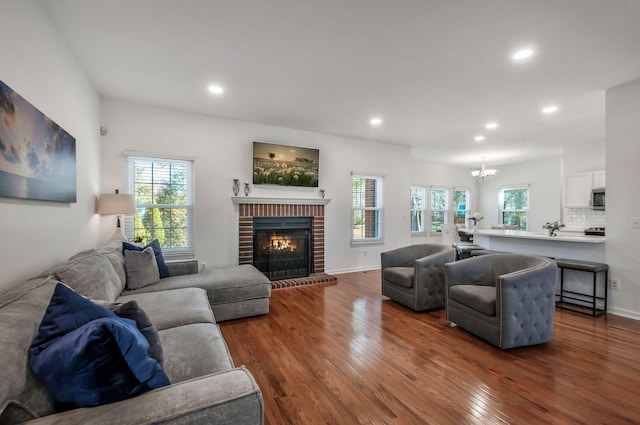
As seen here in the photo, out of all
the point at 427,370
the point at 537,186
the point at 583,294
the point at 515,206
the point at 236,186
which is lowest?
the point at 427,370

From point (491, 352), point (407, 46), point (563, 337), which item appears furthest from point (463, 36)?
point (563, 337)

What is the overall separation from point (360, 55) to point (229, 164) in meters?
2.78

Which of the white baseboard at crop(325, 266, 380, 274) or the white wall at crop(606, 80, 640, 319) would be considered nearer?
the white wall at crop(606, 80, 640, 319)

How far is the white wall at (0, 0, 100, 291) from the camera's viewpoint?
1.72 meters

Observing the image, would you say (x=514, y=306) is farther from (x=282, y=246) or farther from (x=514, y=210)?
(x=514, y=210)

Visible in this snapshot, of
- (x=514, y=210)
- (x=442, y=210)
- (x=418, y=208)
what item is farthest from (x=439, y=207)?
(x=514, y=210)

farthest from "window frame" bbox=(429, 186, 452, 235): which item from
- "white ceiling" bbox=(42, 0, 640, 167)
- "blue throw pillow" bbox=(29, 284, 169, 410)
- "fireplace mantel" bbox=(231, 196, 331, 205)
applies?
"blue throw pillow" bbox=(29, 284, 169, 410)

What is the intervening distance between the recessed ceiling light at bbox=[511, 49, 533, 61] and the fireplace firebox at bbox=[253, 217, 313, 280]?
3.70 metres

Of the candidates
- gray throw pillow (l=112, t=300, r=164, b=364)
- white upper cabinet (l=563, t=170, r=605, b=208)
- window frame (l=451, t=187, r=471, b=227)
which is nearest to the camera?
gray throw pillow (l=112, t=300, r=164, b=364)

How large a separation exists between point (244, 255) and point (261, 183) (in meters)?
1.27

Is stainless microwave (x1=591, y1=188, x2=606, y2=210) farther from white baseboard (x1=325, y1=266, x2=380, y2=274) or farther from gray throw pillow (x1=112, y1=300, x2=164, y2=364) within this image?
gray throw pillow (x1=112, y1=300, x2=164, y2=364)

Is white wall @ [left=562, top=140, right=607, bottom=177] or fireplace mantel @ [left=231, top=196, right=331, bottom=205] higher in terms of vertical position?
white wall @ [left=562, top=140, right=607, bottom=177]

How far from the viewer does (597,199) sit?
5738mm

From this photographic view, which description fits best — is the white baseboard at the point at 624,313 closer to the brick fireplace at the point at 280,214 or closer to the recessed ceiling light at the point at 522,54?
the recessed ceiling light at the point at 522,54
